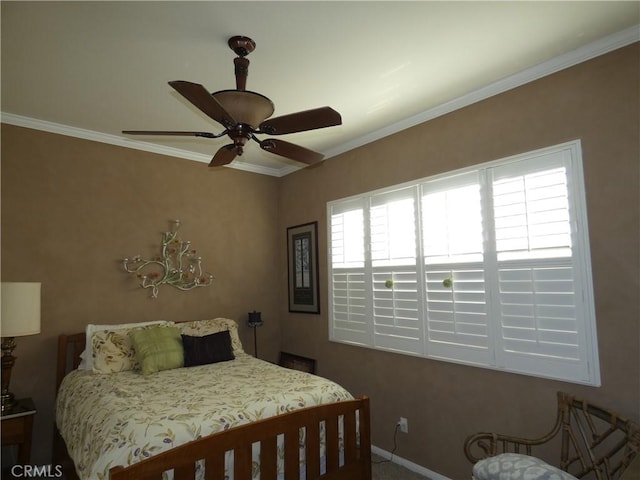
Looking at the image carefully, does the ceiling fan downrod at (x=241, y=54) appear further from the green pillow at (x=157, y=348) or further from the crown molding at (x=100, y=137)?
the green pillow at (x=157, y=348)

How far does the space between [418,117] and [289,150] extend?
1.29m

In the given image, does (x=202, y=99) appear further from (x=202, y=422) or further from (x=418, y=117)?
(x=418, y=117)

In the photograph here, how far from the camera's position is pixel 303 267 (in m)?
4.14

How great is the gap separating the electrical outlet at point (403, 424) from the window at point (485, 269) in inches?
21.0

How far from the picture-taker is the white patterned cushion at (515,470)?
172cm

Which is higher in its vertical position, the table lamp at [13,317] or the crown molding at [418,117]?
the crown molding at [418,117]

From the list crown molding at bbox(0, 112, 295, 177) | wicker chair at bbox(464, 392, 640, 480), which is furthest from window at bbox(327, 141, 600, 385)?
crown molding at bbox(0, 112, 295, 177)

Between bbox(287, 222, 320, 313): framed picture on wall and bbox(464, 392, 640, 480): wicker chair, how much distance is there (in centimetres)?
220

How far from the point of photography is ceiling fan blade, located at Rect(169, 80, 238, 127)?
1496 mm

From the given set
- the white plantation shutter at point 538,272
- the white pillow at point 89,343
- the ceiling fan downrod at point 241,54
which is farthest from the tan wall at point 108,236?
the white plantation shutter at point 538,272

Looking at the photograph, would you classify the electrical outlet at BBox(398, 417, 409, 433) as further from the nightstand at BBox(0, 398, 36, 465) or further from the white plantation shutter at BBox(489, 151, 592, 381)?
the nightstand at BBox(0, 398, 36, 465)

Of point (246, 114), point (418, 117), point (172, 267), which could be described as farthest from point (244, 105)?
point (172, 267)

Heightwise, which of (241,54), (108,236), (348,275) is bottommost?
(348,275)

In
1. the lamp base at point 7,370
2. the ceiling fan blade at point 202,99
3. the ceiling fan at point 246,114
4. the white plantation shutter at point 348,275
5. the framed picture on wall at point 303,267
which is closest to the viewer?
the ceiling fan blade at point 202,99
